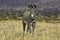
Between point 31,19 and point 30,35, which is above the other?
point 31,19

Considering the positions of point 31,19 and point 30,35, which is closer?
point 30,35

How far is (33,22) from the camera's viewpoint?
14.4m

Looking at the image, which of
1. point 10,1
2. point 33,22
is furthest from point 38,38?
point 10,1

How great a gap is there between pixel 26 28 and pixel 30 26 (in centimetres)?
84

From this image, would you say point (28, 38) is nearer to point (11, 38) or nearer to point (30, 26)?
point (11, 38)

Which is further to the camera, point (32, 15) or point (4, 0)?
point (4, 0)

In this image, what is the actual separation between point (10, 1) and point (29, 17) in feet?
299

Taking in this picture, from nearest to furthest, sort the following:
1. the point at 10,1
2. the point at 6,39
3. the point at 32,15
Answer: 1. the point at 6,39
2. the point at 32,15
3. the point at 10,1

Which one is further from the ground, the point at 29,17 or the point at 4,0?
the point at 29,17

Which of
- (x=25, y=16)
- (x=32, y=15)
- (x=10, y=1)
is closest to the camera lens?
(x=32, y=15)

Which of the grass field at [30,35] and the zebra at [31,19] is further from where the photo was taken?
the zebra at [31,19]

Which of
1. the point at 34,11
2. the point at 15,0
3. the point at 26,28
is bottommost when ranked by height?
the point at 15,0

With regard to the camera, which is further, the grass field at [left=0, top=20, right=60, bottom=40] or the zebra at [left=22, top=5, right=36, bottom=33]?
the zebra at [left=22, top=5, right=36, bottom=33]

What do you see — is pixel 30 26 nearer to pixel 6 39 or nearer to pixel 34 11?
pixel 34 11
